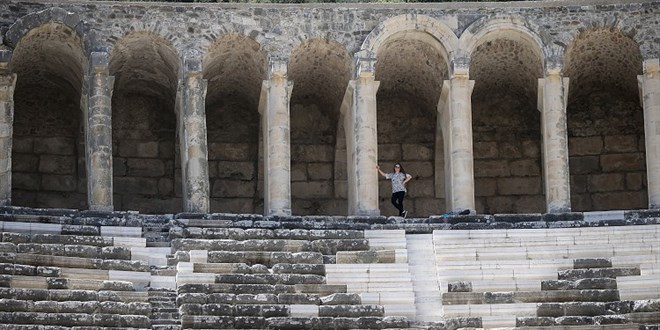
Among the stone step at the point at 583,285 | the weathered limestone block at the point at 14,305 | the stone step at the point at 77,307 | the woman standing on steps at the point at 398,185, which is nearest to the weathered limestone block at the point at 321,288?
the stone step at the point at 77,307

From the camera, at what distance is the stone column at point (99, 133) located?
44.0 meters

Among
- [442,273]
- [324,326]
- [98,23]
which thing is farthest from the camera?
[98,23]

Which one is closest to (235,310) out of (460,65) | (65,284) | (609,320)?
(65,284)

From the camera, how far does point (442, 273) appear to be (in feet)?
131

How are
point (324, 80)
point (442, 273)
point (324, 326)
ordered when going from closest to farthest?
point (324, 326) < point (442, 273) < point (324, 80)

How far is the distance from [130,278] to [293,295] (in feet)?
10.4

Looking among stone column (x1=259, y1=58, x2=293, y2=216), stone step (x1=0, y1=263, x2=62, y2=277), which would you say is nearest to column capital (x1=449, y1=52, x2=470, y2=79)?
stone column (x1=259, y1=58, x2=293, y2=216)

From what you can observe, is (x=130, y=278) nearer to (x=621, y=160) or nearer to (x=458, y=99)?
(x=458, y=99)

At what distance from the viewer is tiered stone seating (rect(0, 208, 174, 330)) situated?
36.6 meters

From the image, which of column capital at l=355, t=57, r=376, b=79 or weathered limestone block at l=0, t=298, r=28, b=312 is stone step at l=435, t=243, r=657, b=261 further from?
weathered limestone block at l=0, t=298, r=28, b=312

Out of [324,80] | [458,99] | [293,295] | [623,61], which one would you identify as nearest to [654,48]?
[623,61]

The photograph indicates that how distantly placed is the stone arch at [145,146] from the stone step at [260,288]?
10.0 m

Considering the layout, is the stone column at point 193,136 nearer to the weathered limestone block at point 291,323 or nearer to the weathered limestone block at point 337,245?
the weathered limestone block at point 337,245

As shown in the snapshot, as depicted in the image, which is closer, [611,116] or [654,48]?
[654,48]
